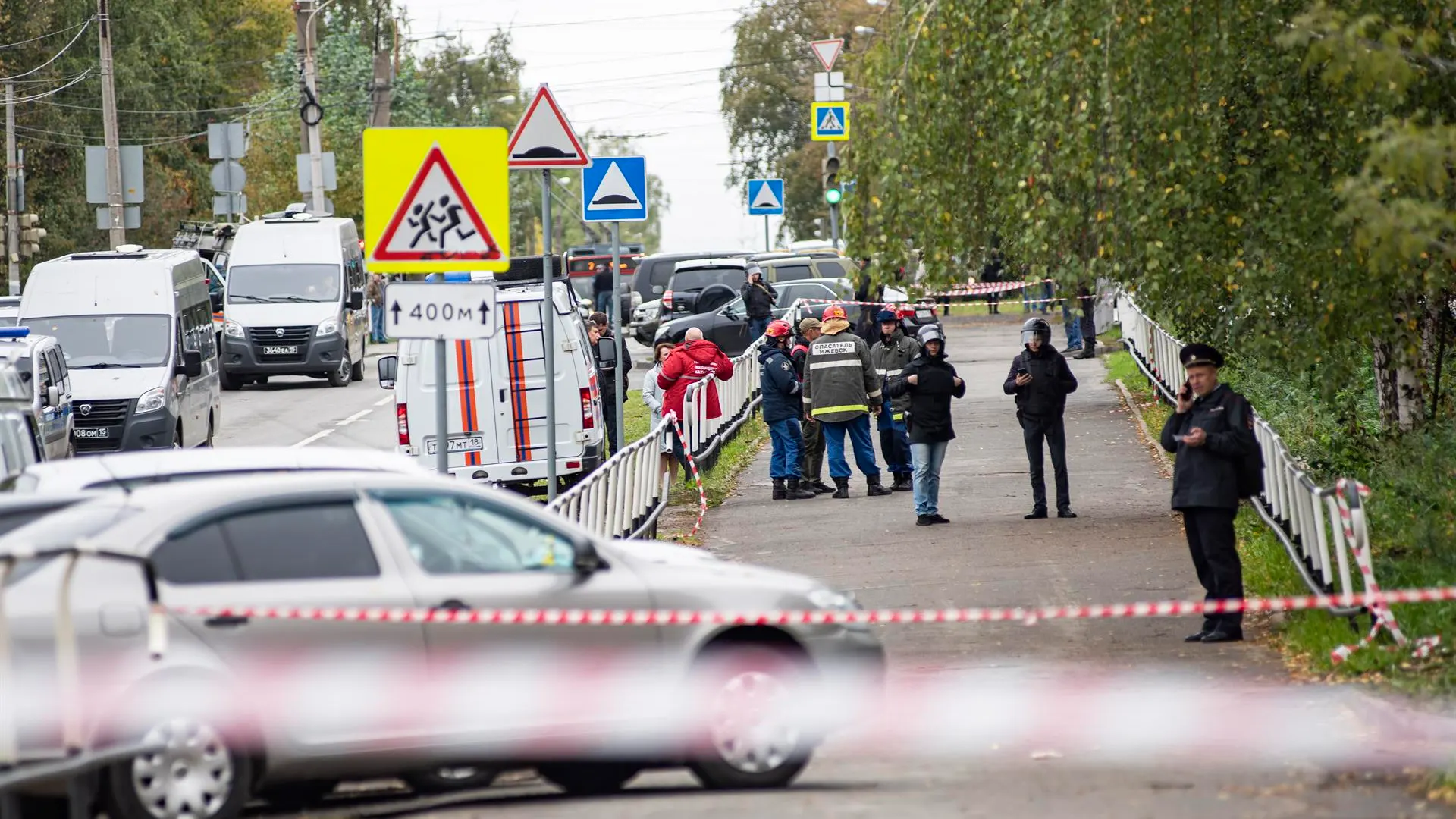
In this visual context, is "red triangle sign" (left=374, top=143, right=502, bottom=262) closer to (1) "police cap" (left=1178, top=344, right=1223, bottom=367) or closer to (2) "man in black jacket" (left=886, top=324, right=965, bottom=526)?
(1) "police cap" (left=1178, top=344, right=1223, bottom=367)

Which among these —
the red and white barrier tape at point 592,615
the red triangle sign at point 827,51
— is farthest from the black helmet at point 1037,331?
the red triangle sign at point 827,51

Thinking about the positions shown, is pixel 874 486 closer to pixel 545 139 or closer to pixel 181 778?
pixel 545 139

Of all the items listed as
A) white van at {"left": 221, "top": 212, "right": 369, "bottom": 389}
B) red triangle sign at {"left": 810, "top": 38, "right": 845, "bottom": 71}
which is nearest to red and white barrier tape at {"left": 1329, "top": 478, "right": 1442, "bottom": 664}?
red triangle sign at {"left": 810, "top": 38, "right": 845, "bottom": 71}

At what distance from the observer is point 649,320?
130ft

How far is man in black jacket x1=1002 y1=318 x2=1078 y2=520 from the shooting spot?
1680cm

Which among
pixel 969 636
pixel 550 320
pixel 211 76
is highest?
pixel 211 76

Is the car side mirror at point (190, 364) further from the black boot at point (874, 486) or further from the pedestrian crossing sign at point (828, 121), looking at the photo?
the pedestrian crossing sign at point (828, 121)

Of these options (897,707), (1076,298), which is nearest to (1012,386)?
(1076,298)

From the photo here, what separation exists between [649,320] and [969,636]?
91.9 feet

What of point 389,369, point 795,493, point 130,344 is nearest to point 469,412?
point 389,369

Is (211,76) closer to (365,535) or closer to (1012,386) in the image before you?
(1012,386)

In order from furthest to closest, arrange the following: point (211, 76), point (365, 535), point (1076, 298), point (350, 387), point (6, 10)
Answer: point (211, 76), point (6, 10), point (350, 387), point (1076, 298), point (365, 535)

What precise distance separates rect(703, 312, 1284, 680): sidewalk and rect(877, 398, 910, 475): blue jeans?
1.25 feet

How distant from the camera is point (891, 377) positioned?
19.7 meters
